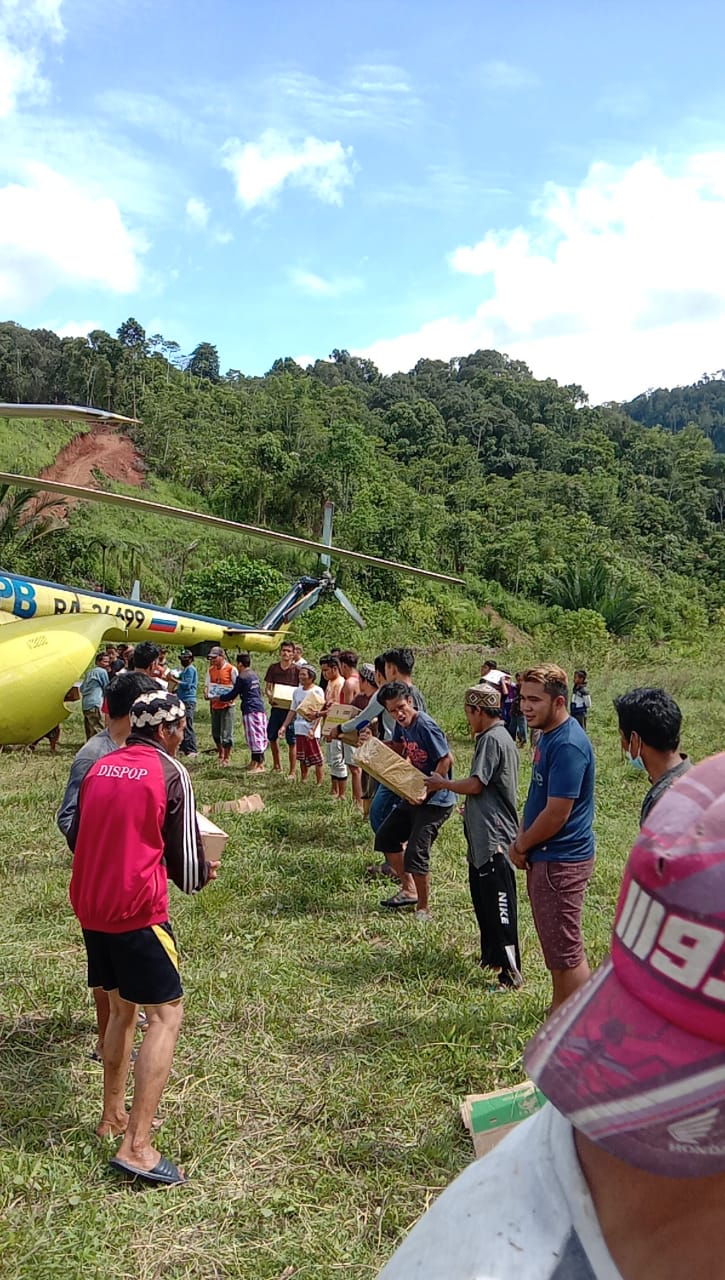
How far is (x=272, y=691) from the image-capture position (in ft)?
33.4

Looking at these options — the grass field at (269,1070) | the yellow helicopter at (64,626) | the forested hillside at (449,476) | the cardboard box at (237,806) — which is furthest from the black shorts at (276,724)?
the forested hillside at (449,476)

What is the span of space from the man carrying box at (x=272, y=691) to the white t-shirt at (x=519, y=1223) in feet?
30.6

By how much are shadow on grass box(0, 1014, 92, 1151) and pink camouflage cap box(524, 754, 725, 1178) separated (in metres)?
3.38

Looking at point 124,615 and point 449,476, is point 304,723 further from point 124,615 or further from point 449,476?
point 449,476

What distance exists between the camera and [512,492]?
50.0m

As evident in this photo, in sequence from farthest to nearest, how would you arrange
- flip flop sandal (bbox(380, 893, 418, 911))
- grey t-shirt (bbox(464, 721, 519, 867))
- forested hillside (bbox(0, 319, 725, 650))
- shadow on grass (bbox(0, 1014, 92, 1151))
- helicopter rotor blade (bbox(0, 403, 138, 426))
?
forested hillside (bbox(0, 319, 725, 650))
flip flop sandal (bbox(380, 893, 418, 911))
helicopter rotor blade (bbox(0, 403, 138, 426))
grey t-shirt (bbox(464, 721, 519, 867))
shadow on grass (bbox(0, 1014, 92, 1151))

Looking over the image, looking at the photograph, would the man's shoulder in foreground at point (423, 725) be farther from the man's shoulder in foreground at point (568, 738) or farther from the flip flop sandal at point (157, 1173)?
the flip flop sandal at point (157, 1173)

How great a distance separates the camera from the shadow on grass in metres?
3.42

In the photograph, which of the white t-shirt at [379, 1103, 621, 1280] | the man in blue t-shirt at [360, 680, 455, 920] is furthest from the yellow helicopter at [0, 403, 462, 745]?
the white t-shirt at [379, 1103, 621, 1280]

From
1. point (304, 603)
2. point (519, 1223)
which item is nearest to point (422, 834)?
point (519, 1223)

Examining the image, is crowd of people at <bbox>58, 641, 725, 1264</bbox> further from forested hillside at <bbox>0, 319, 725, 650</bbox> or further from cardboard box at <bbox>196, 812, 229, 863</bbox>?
forested hillside at <bbox>0, 319, 725, 650</bbox>

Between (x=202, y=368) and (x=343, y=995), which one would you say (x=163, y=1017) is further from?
(x=202, y=368)

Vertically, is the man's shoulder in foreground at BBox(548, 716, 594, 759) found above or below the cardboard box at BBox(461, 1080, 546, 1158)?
above

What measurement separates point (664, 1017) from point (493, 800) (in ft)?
13.2
